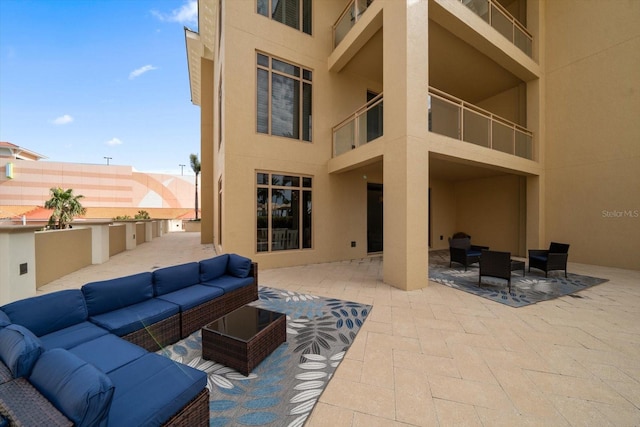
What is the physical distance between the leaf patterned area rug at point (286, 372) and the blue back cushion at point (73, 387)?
103 centimetres

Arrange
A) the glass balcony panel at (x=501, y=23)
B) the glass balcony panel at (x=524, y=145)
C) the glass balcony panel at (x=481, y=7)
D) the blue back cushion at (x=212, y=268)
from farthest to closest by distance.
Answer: the glass balcony panel at (x=524, y=145)
the glass balcony panel at (x=501, y=23)
the glass balcony panel at (x=481, y=7)
the blue back cushion at (x=212, y=268)

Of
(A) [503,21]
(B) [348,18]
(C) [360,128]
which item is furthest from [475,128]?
(B) [348,18]

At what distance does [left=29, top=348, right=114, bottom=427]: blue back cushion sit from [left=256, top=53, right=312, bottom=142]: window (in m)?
7.03

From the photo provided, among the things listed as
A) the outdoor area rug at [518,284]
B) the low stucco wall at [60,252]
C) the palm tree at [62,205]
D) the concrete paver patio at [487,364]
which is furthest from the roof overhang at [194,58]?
the outdoor area rug at [518,284]

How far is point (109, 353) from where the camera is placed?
2109 millimetres

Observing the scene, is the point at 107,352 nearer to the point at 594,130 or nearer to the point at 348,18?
the point at 348,18

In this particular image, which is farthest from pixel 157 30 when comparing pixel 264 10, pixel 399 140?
pixel 399 140

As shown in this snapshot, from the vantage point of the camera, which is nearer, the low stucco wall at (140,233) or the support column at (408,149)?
the support column at (408,149)

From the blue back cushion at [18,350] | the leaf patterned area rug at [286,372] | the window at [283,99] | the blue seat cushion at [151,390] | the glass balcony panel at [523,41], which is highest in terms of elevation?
the glass balcony panel at [523,41]

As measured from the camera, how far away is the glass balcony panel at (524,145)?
28.6 feet

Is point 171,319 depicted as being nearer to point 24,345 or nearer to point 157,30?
point 24,345

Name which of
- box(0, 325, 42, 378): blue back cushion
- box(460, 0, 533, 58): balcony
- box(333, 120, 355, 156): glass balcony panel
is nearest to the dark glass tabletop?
box(0, 325, 42, 378): blue back cushion

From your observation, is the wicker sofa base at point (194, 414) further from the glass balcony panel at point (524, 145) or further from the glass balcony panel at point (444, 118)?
the glass balcony panel at point (524, 145)
